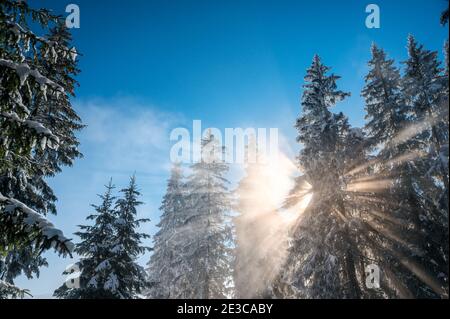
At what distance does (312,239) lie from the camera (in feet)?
50.3

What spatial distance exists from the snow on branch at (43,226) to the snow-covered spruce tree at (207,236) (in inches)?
659

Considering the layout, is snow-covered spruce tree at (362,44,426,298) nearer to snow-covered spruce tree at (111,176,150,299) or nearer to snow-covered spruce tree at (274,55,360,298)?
snow-covered spruce tree at (274,55,360,298)

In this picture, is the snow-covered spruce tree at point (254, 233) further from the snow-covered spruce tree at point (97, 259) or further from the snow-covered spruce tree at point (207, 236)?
the snow-covered spruce tree at point (97, 259)

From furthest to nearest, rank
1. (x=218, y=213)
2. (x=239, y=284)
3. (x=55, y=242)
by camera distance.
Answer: (x=218, y=213)
(x=239, y=284)
(x=55, y=242)

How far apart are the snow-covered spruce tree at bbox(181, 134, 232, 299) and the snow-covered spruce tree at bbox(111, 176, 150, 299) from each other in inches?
157

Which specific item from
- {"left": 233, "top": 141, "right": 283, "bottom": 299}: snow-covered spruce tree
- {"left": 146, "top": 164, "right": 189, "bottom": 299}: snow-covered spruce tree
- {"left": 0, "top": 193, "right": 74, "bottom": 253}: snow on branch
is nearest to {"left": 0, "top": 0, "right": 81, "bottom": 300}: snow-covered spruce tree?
{"left": 0, "top": 193, "right": 74, "bottom": 253}: snow on branch

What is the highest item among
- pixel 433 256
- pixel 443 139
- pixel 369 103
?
pixel 369 103

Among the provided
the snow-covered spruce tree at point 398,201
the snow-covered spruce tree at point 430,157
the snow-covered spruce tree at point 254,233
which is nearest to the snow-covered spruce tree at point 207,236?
the snow-covered spruce tree at point 254,233

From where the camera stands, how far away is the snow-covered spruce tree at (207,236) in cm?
2181

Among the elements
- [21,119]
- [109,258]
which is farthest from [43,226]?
[109,258]

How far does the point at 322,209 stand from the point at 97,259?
1329 cm
